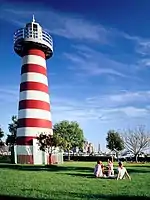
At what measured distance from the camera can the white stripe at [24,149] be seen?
149 feet

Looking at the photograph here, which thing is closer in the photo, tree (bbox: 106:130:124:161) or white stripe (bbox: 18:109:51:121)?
white stripe (bbox: 18:109:51:121)

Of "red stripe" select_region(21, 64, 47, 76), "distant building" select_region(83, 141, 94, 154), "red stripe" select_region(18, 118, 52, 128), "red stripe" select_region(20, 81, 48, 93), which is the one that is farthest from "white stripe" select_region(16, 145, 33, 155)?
"distant building" select_region(83, 141, 94, 154)

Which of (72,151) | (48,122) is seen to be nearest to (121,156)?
(72,151)

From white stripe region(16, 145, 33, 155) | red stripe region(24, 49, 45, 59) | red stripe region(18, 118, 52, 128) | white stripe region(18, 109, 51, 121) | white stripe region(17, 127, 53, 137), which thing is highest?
red stripe region(24, 49, 45, 59)

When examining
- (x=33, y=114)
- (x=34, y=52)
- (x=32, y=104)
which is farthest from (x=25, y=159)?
(x=34, y=52)

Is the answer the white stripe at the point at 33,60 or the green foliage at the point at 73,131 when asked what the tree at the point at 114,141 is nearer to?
the green foliage at the point at 73,131

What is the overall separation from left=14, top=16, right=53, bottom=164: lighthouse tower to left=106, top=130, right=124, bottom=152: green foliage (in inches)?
1935

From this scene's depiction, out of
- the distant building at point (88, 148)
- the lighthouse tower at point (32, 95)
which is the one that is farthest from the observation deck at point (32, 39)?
the distant building at point (88, 148)

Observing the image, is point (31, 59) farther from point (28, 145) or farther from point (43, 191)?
point (43, 191)

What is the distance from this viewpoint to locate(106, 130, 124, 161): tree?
94.1 metres

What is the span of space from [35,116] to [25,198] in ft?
108

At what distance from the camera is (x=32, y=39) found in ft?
158

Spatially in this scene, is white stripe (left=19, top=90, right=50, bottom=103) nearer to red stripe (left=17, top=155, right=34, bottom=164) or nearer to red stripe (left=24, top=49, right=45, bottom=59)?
red stripe (left=24, top=49, right=45, bottom=59)

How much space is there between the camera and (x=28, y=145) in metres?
45.5
